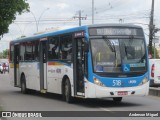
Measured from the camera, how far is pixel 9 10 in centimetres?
2353

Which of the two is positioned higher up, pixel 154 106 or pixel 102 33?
pixel 102 33

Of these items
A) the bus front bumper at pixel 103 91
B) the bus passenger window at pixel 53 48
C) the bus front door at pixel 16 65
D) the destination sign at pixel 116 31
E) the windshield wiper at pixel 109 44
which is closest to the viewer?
the bus front bumper at pixel 103 91

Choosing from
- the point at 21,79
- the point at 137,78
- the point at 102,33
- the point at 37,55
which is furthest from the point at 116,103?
the point at 21,79

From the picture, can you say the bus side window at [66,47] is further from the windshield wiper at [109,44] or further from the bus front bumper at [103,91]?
the bus front bumper at [103,91]

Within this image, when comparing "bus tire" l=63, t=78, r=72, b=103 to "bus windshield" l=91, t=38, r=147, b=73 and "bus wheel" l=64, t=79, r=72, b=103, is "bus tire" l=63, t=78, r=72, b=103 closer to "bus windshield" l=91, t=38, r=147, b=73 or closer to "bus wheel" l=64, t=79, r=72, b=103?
"bus wheel" l=64, t=79, r=72, b=103

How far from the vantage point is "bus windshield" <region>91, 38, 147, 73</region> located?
641 inches

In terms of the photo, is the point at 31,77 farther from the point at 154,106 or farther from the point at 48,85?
the point at 154,106

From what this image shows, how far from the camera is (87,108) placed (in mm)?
16266

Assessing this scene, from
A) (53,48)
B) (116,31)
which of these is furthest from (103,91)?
(53,48)

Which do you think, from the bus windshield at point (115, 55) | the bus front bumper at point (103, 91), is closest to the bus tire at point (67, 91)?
the bus front bumper at point (103, 91)

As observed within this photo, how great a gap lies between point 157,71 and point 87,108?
39.0ft

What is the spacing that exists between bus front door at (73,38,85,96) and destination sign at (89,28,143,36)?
2.04 feet

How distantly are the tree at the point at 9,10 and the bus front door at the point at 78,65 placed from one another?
23.8ft

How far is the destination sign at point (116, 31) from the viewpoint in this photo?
654 inches
